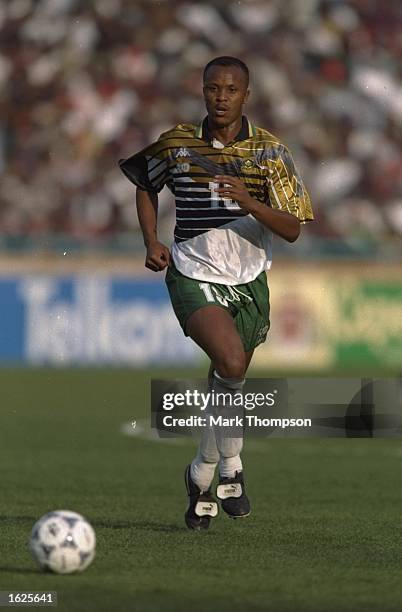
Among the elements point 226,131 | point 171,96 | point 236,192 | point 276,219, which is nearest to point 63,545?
point 236,192

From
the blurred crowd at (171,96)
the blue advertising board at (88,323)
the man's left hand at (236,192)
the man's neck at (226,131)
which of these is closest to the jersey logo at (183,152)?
the man's neck at (226,131)

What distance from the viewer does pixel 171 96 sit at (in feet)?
72.6

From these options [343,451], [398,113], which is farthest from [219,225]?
[398,113]

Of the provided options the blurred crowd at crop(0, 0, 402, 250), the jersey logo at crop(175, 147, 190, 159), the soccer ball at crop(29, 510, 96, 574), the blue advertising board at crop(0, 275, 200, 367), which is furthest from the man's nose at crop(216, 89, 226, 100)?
the blurred crowd at crop(0, 0, 402, 250)

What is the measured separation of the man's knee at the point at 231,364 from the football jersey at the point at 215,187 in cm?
43

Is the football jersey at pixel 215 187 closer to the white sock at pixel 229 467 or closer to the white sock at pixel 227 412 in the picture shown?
the white sock at pixel 227 412

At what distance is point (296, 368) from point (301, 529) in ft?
42.3

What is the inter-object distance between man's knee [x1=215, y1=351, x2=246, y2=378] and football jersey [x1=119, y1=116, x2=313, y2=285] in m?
A: 0.43

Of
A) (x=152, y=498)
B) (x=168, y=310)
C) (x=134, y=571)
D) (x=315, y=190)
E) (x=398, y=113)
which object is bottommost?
(x=134, y=571)

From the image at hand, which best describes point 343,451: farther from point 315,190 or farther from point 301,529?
point 315,190

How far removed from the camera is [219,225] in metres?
7.16

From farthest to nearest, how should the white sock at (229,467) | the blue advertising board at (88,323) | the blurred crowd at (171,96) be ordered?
the blurred crowd at (171,96) < the blue advertising board at (88,323) < the white sock at (229,467)

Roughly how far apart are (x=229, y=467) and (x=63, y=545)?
182cm

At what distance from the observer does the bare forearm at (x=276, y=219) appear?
22.2 feet
